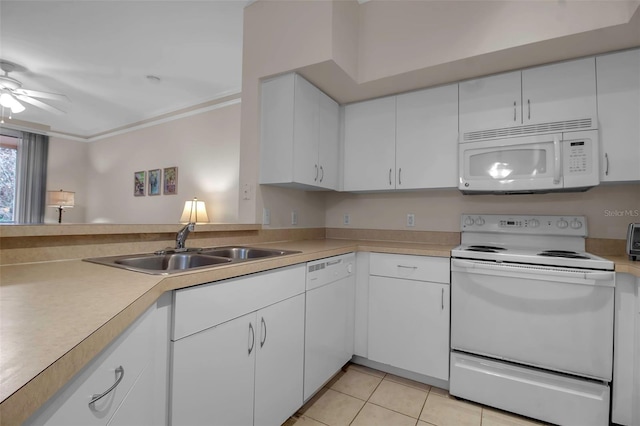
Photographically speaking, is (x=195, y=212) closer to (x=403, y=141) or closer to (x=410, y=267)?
(x=403, y=141)

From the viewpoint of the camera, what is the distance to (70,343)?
1.57 ft

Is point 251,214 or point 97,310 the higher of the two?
point 251,214

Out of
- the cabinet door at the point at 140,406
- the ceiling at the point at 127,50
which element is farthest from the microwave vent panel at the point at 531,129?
the cabinet door at the point at 140,406

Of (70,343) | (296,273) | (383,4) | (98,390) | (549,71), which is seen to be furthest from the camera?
(383,4)

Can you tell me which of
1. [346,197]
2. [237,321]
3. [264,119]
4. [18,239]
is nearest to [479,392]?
[237,321]

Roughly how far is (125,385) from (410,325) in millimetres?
1732

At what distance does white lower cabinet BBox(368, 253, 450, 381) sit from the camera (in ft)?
6.40

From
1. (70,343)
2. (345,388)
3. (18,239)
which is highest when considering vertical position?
(18,239)

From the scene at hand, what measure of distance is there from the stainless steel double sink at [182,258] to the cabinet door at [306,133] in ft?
2.03

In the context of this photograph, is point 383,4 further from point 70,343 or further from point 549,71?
point 70,343

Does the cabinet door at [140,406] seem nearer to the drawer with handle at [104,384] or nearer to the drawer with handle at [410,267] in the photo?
the drawer with handle at [104,384]

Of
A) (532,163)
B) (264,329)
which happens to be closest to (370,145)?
(532,163)

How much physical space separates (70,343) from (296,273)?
3.76 ft

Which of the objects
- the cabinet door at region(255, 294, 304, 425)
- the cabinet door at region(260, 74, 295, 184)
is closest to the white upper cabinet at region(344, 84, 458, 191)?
the cabinet door at region(260, 74, 295, 184)
